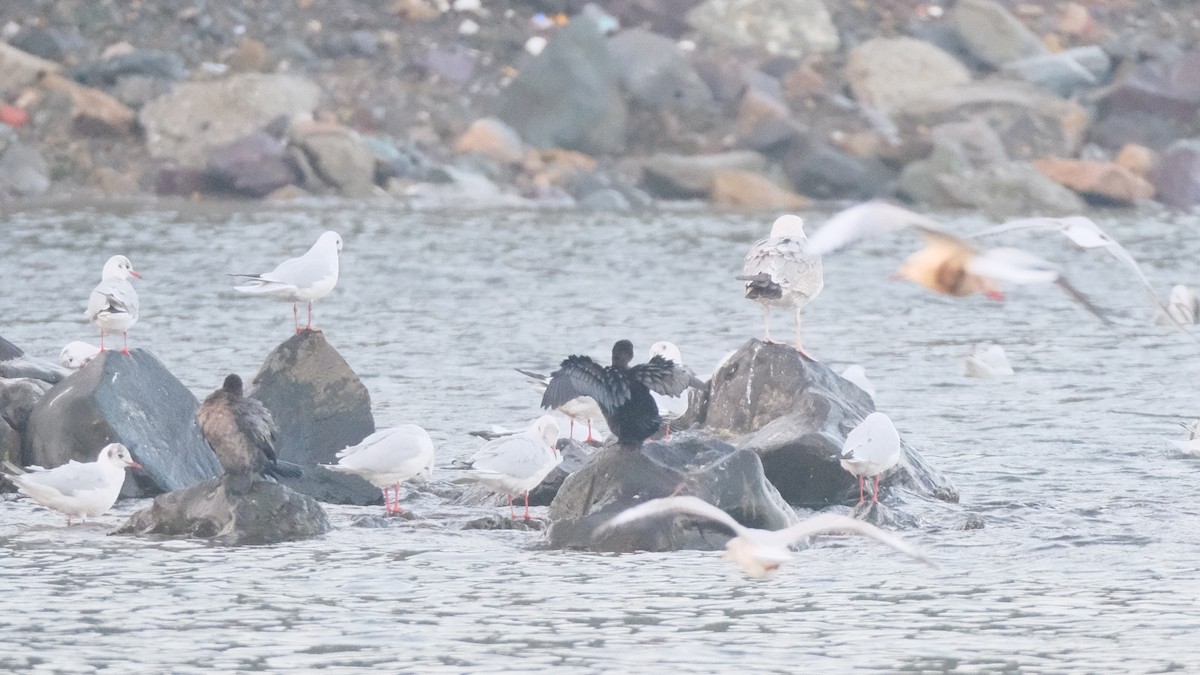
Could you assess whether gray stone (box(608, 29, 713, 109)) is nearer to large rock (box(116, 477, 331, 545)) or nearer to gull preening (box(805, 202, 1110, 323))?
large rock (box(116, 477, 331, 545))

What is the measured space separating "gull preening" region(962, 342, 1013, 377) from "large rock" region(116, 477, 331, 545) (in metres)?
8.75

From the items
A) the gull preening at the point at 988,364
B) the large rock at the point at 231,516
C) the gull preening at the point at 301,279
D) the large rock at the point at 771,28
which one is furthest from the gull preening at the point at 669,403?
the large rock at the point at 771,28

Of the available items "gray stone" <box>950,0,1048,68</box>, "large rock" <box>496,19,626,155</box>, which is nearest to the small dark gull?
"large rock" <box>496,19,626,155</box>

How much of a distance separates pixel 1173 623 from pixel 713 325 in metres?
13.1

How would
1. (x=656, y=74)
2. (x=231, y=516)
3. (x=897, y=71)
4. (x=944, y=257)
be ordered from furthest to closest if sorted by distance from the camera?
(x=897, y=71) < (x=656, y=74) < (x=231, y=516) < (x=944, y=257)

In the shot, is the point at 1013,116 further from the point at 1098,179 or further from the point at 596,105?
the point at 596,105

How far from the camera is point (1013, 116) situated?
41.6 meters

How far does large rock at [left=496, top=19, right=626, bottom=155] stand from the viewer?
39969mm

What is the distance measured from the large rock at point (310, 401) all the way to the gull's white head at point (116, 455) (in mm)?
1260

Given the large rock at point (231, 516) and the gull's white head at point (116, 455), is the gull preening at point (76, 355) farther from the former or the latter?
the large rock at point (231, 516)

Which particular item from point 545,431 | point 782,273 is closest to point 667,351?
point 782,273

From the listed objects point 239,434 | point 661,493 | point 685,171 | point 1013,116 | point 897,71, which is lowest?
point 661,493

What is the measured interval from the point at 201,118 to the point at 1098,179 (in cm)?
1782

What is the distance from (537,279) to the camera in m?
25.9
